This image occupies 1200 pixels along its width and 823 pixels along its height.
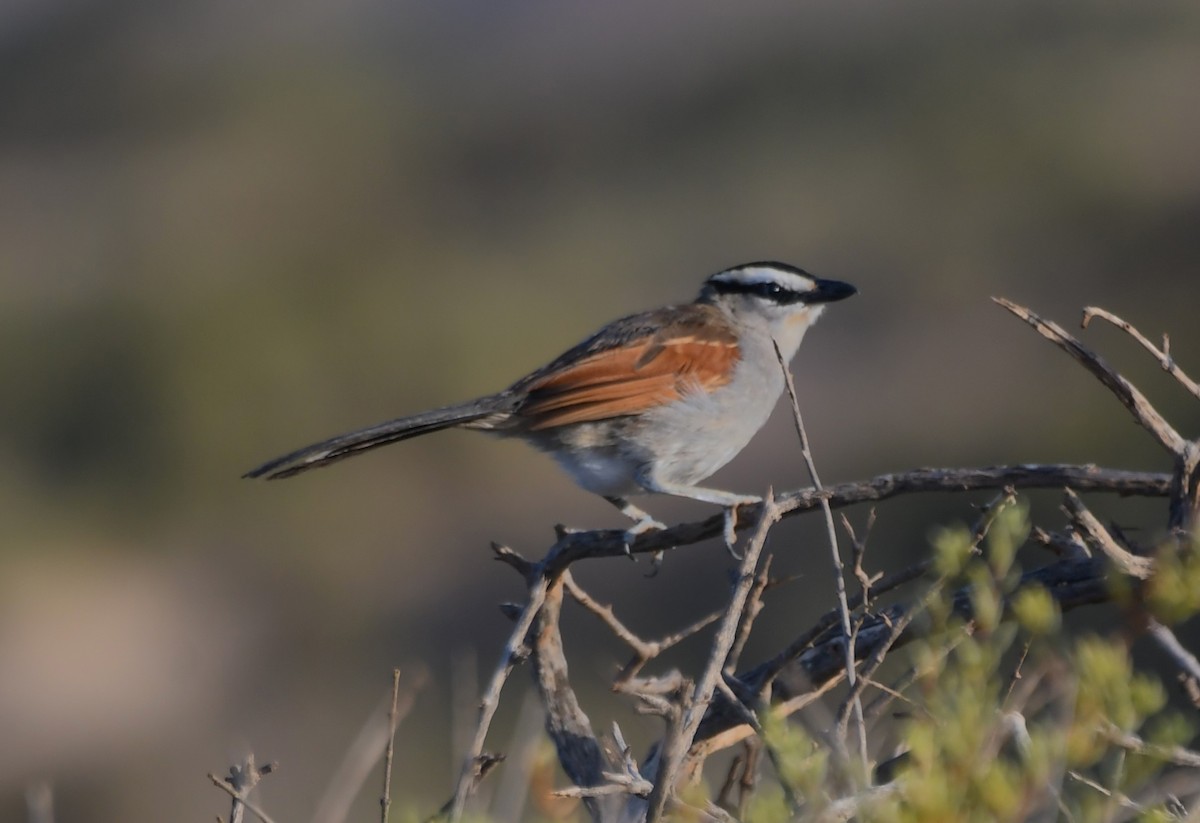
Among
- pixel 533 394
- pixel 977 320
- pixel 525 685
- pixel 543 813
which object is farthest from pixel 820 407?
pixel 543 813

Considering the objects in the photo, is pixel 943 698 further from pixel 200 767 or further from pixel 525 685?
pixel 200 767

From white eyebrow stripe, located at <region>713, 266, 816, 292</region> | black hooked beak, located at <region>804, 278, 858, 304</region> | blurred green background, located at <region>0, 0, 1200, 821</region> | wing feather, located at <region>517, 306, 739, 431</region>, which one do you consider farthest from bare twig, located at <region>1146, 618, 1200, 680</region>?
blurred green background, located at <region>0, 0, 1200, 821</region>

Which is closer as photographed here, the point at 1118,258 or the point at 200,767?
the point at 200,767

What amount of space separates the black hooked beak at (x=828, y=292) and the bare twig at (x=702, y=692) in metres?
3.50

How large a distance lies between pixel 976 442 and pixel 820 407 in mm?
3086

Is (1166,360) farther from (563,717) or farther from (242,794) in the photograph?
(242,794)

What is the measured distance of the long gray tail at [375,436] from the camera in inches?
183

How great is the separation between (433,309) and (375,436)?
14707mm

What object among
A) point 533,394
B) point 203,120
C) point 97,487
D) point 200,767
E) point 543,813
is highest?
point 203,120

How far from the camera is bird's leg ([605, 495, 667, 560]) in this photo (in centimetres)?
356

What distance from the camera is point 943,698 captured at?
2.23 metres

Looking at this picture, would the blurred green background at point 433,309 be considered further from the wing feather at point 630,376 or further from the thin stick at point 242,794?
the thin stick at point 242,794

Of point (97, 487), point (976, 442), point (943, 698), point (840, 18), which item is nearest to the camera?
point (943, 698)

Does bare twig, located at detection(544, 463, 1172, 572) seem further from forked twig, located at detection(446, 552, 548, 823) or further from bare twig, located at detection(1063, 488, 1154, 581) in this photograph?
forked twig, located at detection(446, 552, 548, 823)
